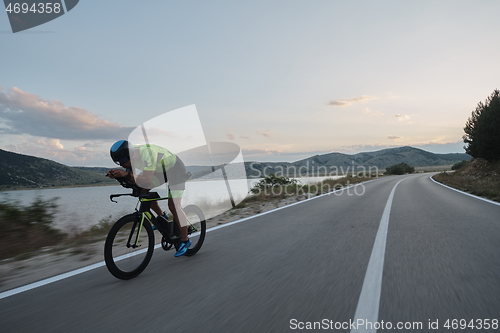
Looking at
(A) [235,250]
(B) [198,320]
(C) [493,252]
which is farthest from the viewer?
(A) [235,250]

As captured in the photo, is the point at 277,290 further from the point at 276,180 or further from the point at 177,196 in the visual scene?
the point at 276,180

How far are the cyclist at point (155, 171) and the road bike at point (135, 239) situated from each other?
12 cm

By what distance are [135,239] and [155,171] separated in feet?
3.11

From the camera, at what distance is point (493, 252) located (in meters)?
4.39

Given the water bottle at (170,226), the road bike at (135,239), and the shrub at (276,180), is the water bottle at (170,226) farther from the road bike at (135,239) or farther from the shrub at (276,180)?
the shrub at (276,180)

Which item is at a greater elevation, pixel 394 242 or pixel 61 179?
pixel 61 179

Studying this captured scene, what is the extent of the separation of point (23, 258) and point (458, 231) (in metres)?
8.01

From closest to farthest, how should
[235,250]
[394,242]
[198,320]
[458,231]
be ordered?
[198,320] → [235,250] → [394,242] → [458,231]

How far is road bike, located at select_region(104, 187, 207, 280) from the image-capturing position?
3.48 m

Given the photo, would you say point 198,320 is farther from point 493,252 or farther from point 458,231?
point 458,231

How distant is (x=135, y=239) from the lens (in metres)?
3.95

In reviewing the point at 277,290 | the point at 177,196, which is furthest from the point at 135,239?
the point at 277,290

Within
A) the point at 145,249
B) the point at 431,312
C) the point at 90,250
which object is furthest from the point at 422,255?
the point at 90,250

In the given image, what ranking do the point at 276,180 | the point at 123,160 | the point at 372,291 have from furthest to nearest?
the point at 276,180, the point at 123,160, the point at 372,291
